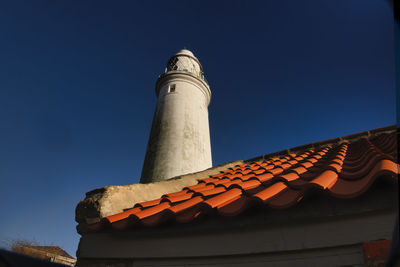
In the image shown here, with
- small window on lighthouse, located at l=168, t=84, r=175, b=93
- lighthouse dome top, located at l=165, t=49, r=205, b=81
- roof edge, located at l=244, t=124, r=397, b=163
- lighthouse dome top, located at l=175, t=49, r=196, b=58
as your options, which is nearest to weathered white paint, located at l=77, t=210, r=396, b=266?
roof edge, located at l=244, t=124, r=397, b=163

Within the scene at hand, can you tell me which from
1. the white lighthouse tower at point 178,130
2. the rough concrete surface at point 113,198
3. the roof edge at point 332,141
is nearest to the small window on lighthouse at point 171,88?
the white lighthouse tower at point 178,130

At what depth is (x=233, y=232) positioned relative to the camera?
76.2 inches

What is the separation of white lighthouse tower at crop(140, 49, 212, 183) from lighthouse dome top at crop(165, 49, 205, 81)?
6.02ft

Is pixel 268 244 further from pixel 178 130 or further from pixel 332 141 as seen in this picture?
pixel 178 130

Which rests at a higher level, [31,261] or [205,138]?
[205,138]

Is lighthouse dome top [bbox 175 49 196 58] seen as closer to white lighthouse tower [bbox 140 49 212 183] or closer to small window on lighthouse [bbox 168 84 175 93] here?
white lighthouse tower [bbox 140 49 212 183]

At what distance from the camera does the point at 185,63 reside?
1419 cm

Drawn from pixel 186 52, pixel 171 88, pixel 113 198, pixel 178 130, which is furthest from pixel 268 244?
pixel 186 52

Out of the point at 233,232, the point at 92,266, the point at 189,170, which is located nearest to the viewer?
the point at 233,232

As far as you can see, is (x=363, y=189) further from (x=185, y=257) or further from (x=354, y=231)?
(x=185, y=257)

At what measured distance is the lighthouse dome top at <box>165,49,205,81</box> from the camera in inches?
549

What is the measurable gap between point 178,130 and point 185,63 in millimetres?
5921

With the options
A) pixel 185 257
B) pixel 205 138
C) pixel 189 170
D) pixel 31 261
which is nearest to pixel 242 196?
pixel 185 257

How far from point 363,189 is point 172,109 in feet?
30.8
